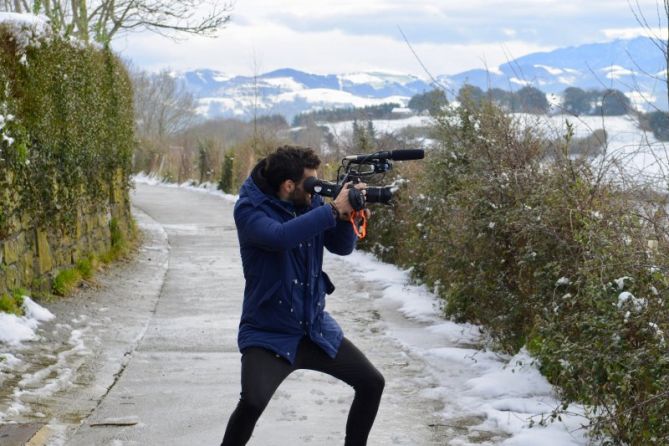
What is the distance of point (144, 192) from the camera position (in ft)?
106

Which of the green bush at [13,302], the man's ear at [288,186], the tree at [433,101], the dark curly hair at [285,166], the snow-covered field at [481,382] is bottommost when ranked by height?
the snow-covered field at [481,382]

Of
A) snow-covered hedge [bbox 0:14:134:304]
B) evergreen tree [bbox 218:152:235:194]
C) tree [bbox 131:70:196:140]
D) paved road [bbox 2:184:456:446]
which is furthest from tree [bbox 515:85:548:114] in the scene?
tree [bbox 131:70:196:140]

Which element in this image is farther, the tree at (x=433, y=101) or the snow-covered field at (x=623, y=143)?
the tree at (x=433, y=101)

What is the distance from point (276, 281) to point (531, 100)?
16.3 feet

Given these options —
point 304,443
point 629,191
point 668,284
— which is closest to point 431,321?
point 629,191

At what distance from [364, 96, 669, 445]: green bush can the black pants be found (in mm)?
1238

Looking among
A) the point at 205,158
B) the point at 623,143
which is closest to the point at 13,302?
the point at 623,143

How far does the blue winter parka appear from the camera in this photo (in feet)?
13.5

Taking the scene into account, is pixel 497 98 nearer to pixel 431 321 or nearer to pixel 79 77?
pixel 431 321

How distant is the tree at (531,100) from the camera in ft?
26.4

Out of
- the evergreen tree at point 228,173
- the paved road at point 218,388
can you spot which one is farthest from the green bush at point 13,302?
the evergreen tree at point 228,173

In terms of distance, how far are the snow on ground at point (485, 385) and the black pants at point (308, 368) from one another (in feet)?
4.04

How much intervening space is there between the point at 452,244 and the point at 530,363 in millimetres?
2166

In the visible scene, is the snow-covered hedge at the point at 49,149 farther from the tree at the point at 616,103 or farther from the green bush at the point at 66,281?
the tree at the point at 616,103
